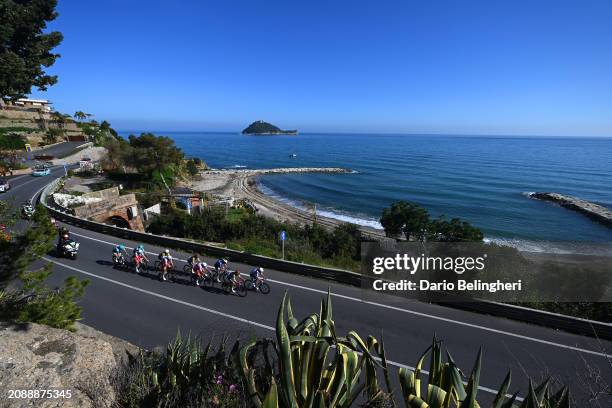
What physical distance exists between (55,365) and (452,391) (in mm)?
5169

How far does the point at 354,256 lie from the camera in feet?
68.7

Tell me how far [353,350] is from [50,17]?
1096cm

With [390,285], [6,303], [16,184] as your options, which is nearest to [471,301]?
[390,285]

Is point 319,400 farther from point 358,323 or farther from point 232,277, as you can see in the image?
point 232,277

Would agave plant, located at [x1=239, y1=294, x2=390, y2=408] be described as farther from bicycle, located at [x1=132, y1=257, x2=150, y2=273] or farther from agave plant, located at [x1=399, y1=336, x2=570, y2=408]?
bicycle, located at [x1=132, y1=257, x2=150, y2=273]

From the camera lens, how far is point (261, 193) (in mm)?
63469

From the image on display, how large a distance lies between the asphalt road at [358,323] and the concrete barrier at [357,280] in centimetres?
28

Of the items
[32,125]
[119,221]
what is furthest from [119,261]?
[32,125]

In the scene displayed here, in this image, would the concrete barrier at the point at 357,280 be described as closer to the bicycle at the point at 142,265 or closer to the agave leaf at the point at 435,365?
the bicycle at the point at 142,265

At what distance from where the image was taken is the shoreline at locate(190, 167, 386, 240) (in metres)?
41.9

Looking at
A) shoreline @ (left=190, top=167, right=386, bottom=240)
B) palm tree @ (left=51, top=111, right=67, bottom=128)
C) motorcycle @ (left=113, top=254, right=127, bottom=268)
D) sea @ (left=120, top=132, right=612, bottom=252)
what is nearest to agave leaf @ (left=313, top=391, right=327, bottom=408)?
motorcycle @ (left=113, top=254, right=127, bottom=268)

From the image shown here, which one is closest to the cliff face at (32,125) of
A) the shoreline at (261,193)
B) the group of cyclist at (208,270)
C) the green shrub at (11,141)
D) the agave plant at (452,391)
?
the green shrub at (11,141)

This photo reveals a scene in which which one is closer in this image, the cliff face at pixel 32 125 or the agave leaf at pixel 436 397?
the agave leaf at pixel 436 397

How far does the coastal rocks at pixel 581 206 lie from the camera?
4469cm
